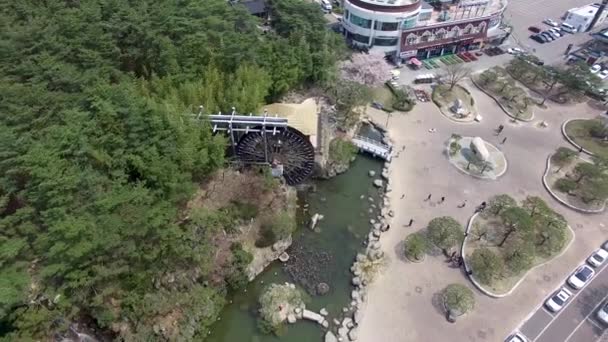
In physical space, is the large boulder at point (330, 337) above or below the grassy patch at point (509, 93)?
below

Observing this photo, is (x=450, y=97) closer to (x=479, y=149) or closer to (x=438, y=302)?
(x=479, y=149)

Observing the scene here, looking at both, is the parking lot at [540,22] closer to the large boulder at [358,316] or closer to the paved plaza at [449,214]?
the paved plaza at [449,214]

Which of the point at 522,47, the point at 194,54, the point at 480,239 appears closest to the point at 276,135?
the point at 194,54

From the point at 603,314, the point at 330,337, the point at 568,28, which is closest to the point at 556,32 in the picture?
the point at 568,28

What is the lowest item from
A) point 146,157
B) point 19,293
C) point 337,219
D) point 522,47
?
point 337,219

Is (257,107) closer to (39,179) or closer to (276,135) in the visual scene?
(276,135)

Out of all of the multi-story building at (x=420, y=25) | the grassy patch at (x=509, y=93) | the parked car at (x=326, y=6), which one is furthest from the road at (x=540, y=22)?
the parked car at (x=326, y=6)
